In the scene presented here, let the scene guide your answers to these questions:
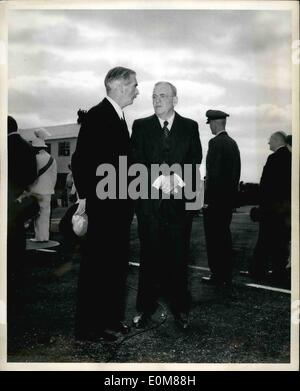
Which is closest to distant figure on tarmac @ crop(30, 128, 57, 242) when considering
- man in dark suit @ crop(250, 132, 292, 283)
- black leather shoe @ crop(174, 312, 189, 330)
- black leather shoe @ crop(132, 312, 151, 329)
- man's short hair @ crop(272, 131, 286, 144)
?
black leather shoe @ crop(132, 312, 151, 329)

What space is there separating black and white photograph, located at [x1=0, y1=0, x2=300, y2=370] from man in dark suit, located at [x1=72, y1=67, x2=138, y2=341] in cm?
1

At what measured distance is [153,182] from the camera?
3564 millimetres

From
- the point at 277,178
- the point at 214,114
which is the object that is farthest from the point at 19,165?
the point at 277,178

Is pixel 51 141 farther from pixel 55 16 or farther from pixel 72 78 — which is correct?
pixel 55 16

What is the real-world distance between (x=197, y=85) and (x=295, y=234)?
147 centimetres

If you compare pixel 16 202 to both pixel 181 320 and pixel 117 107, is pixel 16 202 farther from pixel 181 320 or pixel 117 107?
pixel 181 320

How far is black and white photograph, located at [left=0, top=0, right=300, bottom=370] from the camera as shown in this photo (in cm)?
346

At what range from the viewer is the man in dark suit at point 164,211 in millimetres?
3541

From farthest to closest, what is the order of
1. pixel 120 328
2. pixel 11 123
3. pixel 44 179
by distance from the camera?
pixel 44 179 < pixel 11 123 < pixel 120 328

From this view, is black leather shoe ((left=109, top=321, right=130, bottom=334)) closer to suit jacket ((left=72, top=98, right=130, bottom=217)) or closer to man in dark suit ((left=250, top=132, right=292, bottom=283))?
suit jacket ((left=72, top=98, right=130, bottom=217))

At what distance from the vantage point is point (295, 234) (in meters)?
3.66

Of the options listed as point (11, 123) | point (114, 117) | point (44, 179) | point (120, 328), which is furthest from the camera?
point (44, 179)

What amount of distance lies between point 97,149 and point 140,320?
4.57 feet
